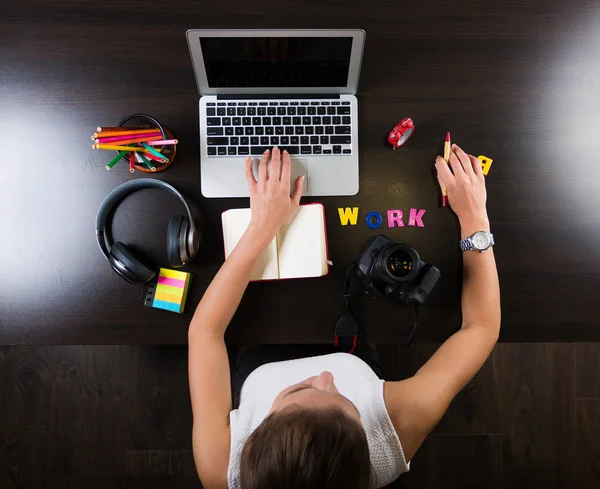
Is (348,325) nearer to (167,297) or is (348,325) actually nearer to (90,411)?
(167,297)

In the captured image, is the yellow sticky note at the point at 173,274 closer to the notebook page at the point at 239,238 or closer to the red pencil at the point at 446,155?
the notebook page at the point at 239,238

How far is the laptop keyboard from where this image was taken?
934 millimetres

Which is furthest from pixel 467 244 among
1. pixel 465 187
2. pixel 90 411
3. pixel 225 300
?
pixel 90 411

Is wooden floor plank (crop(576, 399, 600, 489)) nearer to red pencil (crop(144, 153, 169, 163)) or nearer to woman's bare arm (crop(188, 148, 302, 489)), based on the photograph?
woman's bare arm (crop(188, 148, 302, 489))

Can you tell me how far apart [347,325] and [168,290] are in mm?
418

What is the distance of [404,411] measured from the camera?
2.69ft

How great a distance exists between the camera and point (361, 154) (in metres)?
0.97

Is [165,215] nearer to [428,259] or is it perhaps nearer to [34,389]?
[428,259]

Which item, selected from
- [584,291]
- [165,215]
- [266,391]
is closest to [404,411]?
[266,391]

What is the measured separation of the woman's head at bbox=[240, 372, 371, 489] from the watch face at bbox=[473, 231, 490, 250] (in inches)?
18.7

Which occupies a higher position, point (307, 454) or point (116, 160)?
point (116, 160)

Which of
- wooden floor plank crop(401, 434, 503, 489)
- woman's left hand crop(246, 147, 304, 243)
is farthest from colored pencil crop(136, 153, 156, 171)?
wooden floor plank crop(401, 434, 503, 489)

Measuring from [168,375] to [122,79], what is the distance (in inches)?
39.3

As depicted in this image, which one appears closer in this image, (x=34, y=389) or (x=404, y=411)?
(x=404, y=411)
